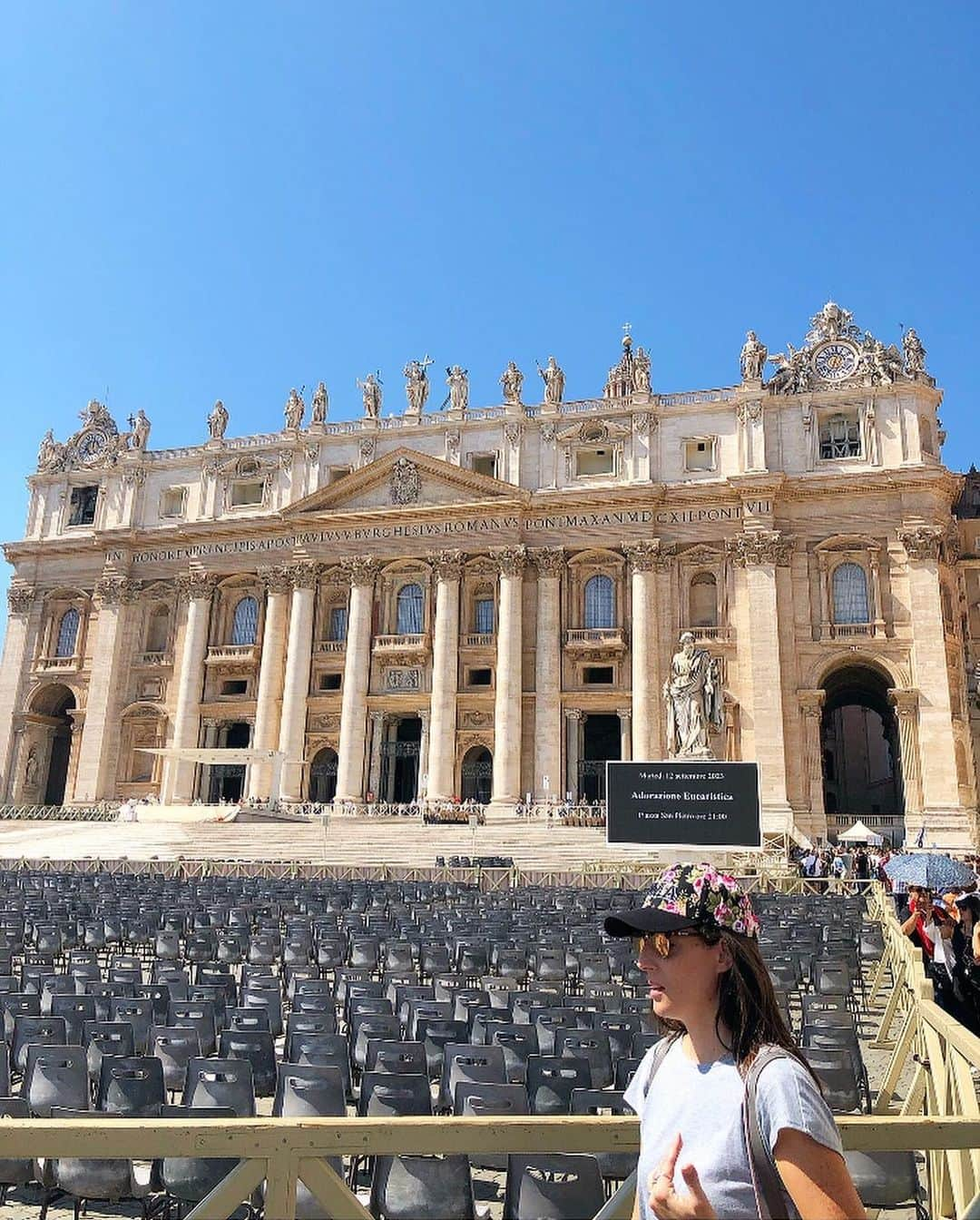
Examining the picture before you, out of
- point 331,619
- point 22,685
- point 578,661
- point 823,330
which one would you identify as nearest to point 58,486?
point 22,685

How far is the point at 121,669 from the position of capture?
51250 millimetres

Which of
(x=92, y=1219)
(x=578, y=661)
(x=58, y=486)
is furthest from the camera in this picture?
(x=58, y=486)

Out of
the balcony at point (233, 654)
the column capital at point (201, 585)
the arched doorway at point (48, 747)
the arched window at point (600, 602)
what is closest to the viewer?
the arched window at point (600, 602)

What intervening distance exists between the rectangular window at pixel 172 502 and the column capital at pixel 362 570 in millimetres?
12502

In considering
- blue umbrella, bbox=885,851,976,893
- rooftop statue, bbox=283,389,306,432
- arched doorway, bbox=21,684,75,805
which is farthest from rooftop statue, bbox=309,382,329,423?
blue umbrella, bbox=885,851,976,893

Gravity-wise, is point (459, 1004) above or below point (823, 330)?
below

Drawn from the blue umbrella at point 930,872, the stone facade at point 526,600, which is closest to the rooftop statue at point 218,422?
the stone facade at point 526,600

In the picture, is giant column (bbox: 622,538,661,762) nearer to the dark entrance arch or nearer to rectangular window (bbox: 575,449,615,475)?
rectangular window (bbox: 575,449,615,475)

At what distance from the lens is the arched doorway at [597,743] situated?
1740 inches

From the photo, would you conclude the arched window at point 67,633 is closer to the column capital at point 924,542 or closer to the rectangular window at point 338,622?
the rectangular window at point 338,622

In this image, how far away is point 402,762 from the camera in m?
47.5

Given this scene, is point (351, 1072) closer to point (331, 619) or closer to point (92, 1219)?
point (92, 1219)

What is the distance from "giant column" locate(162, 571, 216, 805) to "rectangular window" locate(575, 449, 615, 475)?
68.4 ft

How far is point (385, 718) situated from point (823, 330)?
29273 mm
